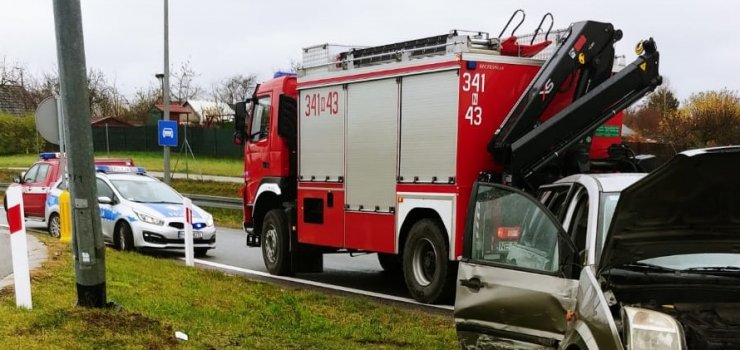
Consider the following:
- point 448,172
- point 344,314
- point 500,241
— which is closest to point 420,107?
point 448,172

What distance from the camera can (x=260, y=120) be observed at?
12516 millimetres

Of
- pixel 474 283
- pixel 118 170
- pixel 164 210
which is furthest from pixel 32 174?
pixel 474 283

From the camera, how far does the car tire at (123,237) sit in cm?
1375

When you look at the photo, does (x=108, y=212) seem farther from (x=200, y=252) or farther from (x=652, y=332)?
(x=652, y=332)

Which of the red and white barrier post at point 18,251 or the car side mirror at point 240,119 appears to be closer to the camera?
the red and white barrier post at point 18,251

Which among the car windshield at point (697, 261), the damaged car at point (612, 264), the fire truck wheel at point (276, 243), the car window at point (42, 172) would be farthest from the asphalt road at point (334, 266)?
the car windshield at point (697, 261)

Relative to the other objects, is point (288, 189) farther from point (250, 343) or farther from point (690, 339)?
point (690, 339)

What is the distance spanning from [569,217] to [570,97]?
4580 millimetres

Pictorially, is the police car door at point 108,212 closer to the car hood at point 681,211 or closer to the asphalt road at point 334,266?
the asphalt road at point 334,266

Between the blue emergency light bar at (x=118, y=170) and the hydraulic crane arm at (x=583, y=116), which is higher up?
the hydraulic crane arm at (x=583, y=116)

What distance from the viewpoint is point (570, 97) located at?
29.5 ft

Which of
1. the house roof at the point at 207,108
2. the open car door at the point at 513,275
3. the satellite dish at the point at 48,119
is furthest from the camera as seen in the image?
the house roof at the point at 207,108

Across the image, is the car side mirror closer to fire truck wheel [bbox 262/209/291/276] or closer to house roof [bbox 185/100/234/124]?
fire truck wheel [bbox 262/209/291/276]

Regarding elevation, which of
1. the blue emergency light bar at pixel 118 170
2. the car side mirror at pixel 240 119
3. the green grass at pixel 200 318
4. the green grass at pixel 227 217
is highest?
the car side mirror at pixel 240 119
